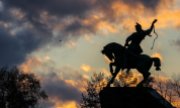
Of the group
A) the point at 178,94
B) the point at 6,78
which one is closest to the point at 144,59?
the point at 178,94

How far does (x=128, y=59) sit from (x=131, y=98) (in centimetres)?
187

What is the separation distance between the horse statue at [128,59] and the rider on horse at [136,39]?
0.27 meters

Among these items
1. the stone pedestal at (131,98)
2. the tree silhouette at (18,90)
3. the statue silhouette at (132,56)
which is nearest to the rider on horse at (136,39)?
the statue silhouette at (132,56)

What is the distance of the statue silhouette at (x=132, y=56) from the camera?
79.5 feet

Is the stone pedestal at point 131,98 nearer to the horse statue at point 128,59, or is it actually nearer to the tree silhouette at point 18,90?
the horse statue at point 128,59

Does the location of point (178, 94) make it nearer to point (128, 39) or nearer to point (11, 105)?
point (11, 105)

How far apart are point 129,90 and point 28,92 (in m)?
49.2

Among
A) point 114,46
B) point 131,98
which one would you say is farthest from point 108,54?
point 131,98

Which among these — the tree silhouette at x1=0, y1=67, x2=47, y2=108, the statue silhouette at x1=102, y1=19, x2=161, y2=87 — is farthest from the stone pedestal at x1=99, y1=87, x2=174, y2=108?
the tree silhouette at x1=0, y1=67, x2=47, y2=108

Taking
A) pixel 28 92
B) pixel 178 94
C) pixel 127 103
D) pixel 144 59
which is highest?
pixel 28 92

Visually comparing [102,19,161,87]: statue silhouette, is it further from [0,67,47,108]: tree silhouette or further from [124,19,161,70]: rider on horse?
[0,67,47,108]: tree silhouette

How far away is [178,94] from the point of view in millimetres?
62844

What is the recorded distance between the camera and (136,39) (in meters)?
24.6

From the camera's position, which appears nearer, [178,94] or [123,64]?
[123,64]
